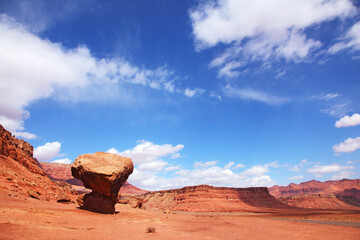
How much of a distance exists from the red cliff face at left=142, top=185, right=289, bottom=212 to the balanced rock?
225ft

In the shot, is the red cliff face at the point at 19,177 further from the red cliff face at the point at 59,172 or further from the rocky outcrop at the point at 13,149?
the red cliff face at the point at 59,172

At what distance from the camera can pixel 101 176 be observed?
1647 cm

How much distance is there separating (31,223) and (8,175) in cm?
2073

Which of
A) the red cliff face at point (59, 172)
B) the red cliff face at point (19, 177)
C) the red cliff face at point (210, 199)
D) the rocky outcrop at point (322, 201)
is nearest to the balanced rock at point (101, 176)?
the red cliff face at point (19, 177)

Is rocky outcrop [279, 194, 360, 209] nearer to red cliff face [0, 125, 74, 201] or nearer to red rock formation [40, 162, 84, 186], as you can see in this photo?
red cliff face [0, 125, 74, 201]

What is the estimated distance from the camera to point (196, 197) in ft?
293

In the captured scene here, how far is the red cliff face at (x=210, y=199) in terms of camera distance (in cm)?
8369

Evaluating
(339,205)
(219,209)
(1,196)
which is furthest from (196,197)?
(1,196)

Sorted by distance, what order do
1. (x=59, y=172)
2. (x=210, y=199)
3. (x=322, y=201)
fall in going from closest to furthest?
(x=210, y=199) → (x=322, y=201) → (x=59, y=172)

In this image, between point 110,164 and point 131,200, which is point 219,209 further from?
point 110,164

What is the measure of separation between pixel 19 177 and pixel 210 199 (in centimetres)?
7474

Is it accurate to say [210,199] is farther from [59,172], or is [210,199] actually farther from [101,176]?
[59,172]

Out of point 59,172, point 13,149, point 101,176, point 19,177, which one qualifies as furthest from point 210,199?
point 59,172

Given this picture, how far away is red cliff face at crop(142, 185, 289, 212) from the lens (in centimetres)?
8369
